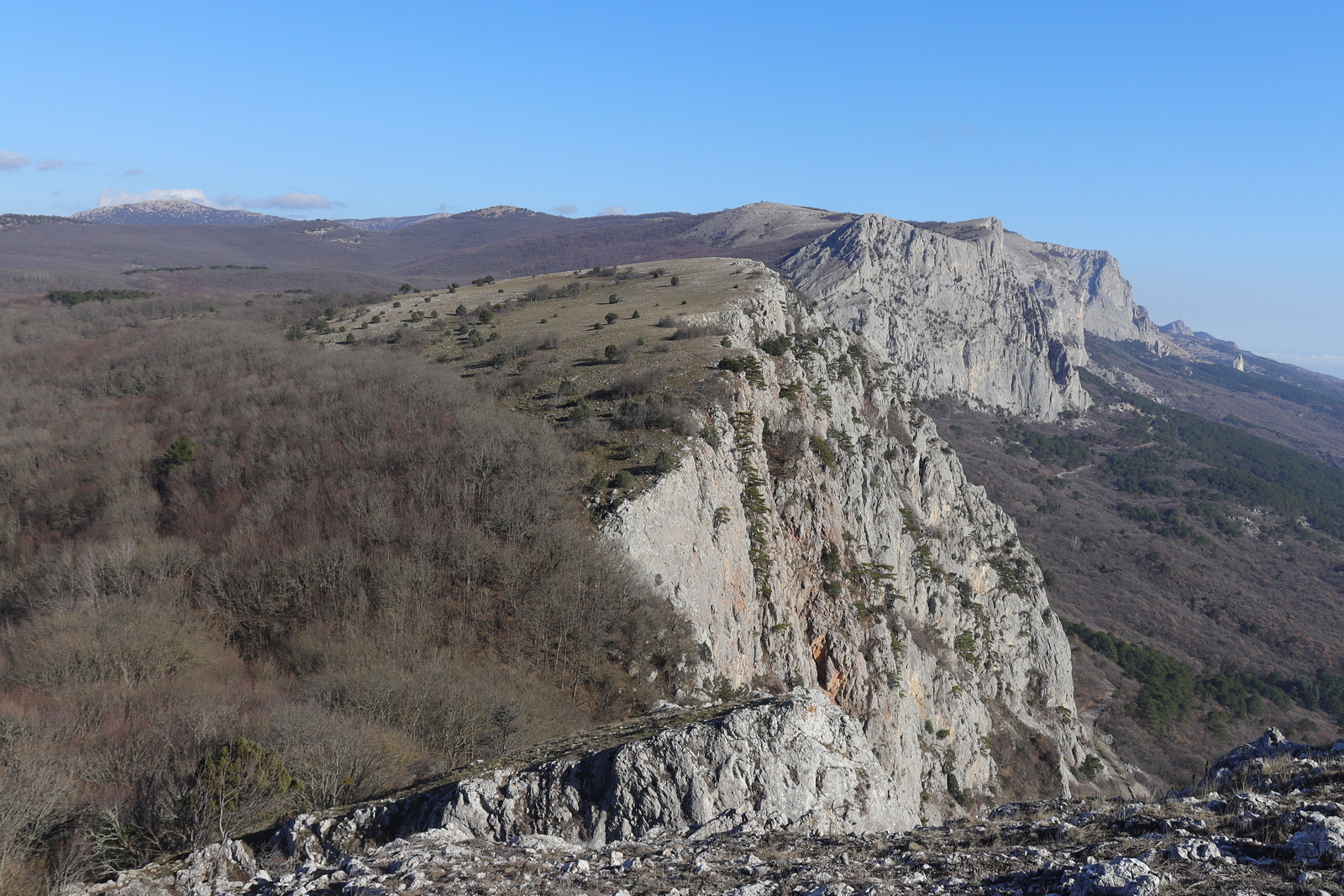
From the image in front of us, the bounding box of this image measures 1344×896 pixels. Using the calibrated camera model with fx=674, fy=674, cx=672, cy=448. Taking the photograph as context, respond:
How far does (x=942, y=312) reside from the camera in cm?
17188

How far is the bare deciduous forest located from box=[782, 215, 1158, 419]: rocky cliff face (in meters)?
123

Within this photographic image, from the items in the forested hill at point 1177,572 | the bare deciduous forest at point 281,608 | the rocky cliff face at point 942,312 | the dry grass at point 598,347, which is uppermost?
the rocky cliff face at point 942,312

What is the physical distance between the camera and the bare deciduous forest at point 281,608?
13820 millimetres

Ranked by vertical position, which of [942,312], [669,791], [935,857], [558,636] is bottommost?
[558,636]

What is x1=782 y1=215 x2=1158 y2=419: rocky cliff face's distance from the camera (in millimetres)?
152500

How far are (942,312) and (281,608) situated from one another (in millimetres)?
173466

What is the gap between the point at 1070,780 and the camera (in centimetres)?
4625

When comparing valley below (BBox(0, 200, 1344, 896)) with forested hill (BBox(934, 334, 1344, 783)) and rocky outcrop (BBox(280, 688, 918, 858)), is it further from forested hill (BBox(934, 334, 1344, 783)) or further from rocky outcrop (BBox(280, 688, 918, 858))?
forested hill (BBox(934, 334, 1344, 783))

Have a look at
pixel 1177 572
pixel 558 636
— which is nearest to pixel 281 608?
pixel 558 636

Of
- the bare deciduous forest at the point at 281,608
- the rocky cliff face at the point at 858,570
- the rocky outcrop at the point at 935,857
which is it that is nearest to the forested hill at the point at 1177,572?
the rocky cliff face at the point at 858,570

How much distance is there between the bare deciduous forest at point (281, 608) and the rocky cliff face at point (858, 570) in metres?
5.09

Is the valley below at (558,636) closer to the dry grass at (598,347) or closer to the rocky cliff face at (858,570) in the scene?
the rocky cliff face at (858,570)

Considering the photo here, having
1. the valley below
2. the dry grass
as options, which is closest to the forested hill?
the valley below

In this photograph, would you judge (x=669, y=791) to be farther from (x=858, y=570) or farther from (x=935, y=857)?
(x=858, y=570)
